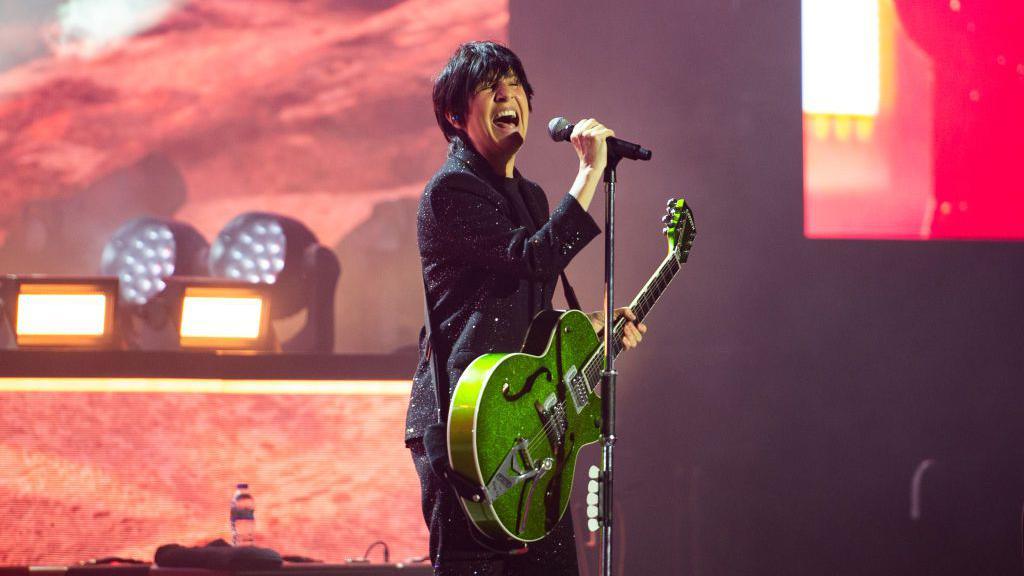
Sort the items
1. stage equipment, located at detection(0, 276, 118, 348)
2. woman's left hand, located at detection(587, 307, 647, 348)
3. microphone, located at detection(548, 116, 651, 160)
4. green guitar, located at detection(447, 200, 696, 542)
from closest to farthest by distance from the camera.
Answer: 1. green guitar, located at detection(447, 200, 696, 542)
2. microphone, located at detection(548, 116, 651, 160)
3. woman's left hand, located at detection(587, 307, 647, 348)
4. stage equipment, located at detection(0, 276, 118, 348)

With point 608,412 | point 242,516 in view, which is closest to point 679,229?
point 608,412

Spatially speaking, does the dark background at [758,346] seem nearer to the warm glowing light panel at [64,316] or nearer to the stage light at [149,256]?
the stage light at [149,256]

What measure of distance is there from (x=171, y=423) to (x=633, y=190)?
6.38ft

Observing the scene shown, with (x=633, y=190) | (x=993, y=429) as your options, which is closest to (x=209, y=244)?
(x=633, y=190)

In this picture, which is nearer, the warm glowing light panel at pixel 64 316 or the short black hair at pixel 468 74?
the short black hair at pixel 468 74

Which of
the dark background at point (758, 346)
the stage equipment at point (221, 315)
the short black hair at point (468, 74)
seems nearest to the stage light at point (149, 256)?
the stage equipment at point (221, 315)

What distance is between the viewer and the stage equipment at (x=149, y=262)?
4.03m

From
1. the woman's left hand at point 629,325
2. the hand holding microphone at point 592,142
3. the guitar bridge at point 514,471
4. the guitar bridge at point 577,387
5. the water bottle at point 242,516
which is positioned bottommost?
the water bottle at point 242,516

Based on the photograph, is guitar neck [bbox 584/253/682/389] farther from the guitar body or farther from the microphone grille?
the microphone grille

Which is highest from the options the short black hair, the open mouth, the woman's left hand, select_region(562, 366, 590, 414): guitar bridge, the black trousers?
the short black hair

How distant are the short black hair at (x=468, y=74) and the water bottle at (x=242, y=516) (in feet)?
7.47

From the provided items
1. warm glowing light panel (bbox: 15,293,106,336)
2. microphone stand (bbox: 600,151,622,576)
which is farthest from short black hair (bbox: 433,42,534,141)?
warm glowing light panel (bbox: 15,293,106,336)

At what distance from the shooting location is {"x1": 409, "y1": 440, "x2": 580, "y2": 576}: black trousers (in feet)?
6.56

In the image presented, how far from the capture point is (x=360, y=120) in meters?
4.48
